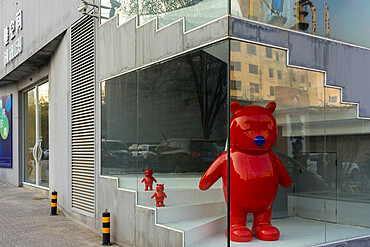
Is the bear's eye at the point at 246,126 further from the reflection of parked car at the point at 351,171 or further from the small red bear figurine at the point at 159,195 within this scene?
the reflection of parked car at the point at 351,171

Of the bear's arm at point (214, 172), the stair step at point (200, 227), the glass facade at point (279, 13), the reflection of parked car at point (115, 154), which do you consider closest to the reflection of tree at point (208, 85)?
the glass facade at point (279, 13)

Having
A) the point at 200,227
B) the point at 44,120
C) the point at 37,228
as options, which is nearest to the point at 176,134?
the point at 200,227

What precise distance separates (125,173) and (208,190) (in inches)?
81.1

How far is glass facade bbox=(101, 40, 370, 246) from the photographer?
6559 mm

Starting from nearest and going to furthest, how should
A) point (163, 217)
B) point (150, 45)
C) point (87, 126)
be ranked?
point (163, 217) → point (150, 45) → point (87, 126)

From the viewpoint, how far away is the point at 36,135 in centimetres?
1677

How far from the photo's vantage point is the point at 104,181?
8445mm

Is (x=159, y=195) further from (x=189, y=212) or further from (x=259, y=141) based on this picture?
(x=259, y=141)

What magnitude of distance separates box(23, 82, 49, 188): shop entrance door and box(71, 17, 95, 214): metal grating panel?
18.0 feet

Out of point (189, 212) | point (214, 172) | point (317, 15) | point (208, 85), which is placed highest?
point (317, 15)

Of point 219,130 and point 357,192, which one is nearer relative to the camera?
point 219,130

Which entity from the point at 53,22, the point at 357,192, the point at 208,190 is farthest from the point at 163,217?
the point at 53,22

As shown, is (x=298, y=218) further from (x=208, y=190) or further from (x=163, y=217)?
(x=163, y=217)

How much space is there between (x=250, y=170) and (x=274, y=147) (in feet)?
3.47
